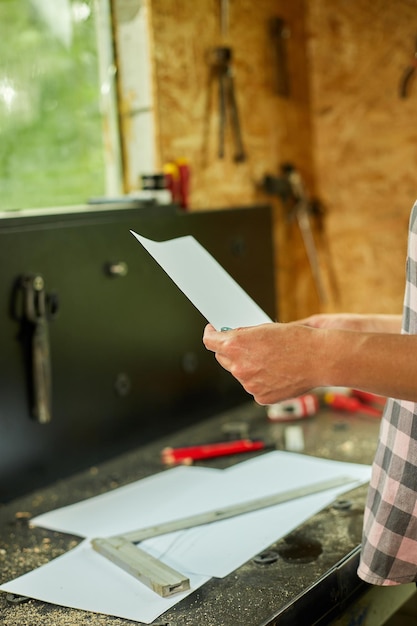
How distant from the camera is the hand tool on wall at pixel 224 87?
85.4 inches

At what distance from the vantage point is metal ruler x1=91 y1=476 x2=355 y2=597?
41.4 inches

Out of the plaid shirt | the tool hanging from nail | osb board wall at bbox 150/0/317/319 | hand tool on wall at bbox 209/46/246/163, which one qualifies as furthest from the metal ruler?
the tool hanging from nail

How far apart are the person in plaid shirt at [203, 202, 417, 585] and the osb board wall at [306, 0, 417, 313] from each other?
155cm

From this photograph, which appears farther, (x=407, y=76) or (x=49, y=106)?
(x=407, y=76)

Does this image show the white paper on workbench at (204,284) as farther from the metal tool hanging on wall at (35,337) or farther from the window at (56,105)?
the window at (56,105)

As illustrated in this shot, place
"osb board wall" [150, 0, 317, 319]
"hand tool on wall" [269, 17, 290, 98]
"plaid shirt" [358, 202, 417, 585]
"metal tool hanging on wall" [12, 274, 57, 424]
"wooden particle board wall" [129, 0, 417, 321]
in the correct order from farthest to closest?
"hand tool on wall" [269, 17, 290, 98], "wooden particle board wall" [129, 0, 417, 321], "osb board wall" [150, 0, 317, 319], "metal tool hanging on wall" [12, 274, 57, 424], "plaid shirt" [358, 202, 417, 585]

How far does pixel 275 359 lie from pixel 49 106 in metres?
1.17

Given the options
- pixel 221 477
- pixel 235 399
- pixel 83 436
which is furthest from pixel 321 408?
pixel 83 436

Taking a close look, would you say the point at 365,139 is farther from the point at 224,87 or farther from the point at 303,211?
the point at 224,87

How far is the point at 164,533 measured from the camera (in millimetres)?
1233

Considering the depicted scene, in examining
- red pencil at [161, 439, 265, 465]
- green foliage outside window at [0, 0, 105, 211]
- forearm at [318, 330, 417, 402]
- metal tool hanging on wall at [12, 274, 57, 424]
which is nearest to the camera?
forearm at [318, 330, 417, 402]

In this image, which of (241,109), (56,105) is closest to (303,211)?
(241,109)

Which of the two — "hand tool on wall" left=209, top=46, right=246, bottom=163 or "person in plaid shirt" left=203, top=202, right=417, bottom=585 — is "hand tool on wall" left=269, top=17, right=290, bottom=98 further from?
"person in plaid shirt" left=203, top=202, right=417, bottom=585

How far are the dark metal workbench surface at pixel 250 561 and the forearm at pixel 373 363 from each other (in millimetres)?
314
